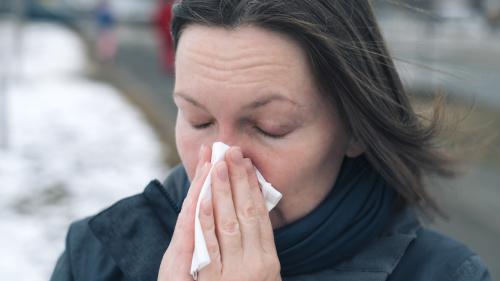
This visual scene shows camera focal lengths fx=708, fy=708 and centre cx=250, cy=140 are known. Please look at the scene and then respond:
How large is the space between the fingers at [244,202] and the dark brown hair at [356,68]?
26cm

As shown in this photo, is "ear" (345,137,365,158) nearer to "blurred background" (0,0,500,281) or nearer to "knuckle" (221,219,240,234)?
"blurred background" (0,0,500,281)

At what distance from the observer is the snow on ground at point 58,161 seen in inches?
200

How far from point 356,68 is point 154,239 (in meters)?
0.61

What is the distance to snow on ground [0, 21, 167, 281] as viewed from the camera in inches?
200

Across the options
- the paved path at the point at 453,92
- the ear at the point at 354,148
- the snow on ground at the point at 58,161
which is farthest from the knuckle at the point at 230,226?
the snow on ground at the point at 58,161

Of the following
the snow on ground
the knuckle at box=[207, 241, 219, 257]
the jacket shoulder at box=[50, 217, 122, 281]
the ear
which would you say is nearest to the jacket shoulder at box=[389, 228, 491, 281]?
the ear

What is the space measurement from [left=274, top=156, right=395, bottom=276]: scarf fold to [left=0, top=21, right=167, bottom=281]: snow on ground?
10.5 ft

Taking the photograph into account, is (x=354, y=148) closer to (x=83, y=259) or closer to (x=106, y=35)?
(x=83, y=259)

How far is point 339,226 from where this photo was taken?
163 cm

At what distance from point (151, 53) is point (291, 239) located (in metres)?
17.1

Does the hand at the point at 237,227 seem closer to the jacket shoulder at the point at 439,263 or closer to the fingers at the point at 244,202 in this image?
the fingers at the point at 244,202

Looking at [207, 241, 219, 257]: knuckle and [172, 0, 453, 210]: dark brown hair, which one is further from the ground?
[172, 0, 453, 210]: dark brown hair

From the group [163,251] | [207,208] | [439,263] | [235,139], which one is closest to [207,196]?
[207,208]

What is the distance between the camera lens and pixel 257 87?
1459 millimetres
